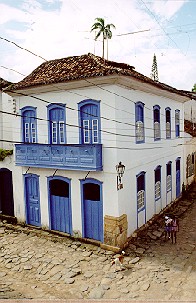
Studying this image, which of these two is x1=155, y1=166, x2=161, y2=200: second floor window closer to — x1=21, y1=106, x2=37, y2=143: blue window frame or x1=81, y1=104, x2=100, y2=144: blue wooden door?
x1=81, y1=104, x2=100, y2=144: blue wooden door

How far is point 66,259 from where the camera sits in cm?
1021

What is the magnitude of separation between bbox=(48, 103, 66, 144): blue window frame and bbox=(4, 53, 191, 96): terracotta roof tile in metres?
1.18

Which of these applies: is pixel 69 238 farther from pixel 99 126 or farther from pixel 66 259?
pixel 99 126

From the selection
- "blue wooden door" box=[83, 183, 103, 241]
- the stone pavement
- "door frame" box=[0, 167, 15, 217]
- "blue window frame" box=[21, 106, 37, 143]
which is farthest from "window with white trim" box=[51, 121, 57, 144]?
the stone pavement

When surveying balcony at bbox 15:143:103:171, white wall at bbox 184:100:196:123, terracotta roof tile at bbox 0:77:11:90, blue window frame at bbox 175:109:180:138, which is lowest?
balcony at bbox 15:143:103:171

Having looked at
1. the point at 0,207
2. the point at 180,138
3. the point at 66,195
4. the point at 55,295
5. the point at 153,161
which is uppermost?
the point at 180,138

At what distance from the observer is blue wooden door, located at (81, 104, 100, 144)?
36.2 feet

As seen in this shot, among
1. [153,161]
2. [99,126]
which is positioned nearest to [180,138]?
[153,161]

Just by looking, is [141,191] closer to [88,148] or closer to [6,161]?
[88,148]

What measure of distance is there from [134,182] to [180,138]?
7.52m

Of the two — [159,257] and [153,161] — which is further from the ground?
[153,161]

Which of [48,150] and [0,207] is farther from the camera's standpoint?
[0,207]

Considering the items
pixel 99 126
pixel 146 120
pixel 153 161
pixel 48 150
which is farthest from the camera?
pixel 153 161

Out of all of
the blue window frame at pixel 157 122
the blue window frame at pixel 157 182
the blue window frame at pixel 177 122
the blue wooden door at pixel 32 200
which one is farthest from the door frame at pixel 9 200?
the blue window frame at pixel 177 122
